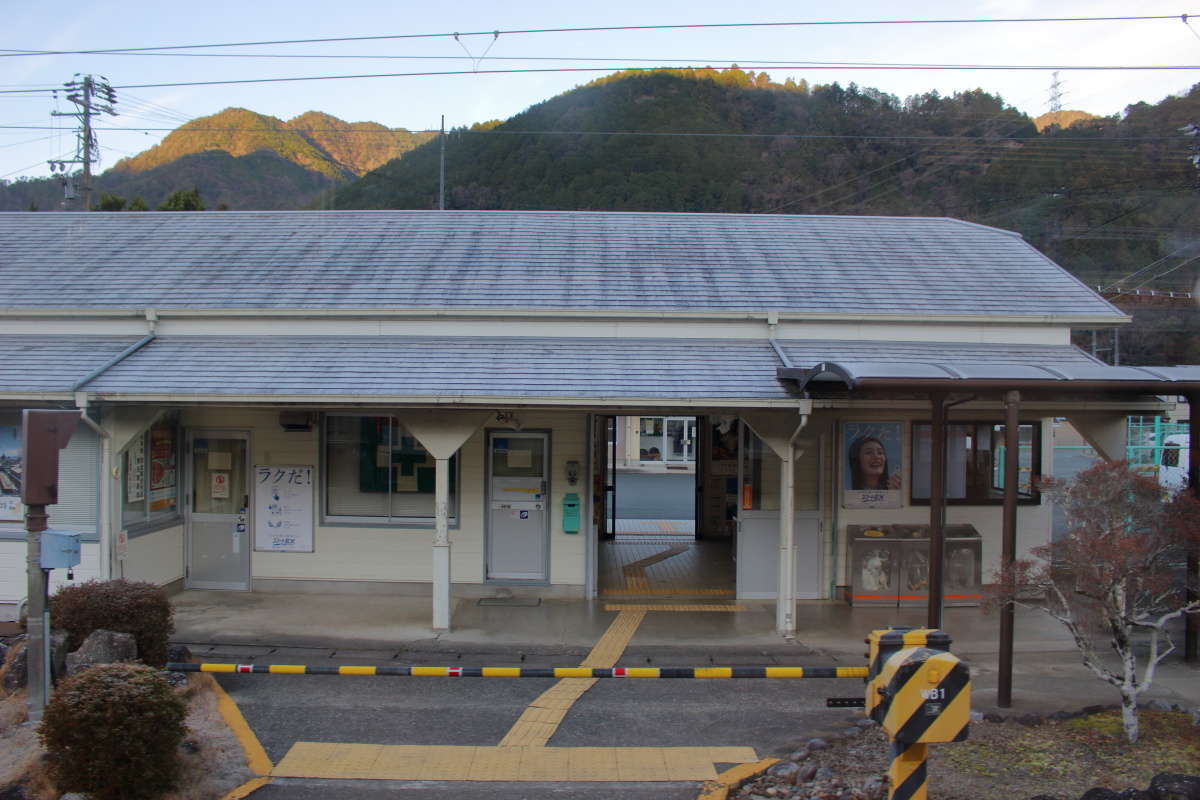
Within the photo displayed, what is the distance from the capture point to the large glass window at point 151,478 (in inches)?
396

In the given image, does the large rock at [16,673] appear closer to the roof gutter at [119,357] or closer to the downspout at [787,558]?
the roof gutter at [119,357]

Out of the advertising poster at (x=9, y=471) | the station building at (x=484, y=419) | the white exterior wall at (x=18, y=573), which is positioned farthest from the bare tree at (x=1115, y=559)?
the advertising poster at (x=9, y=471)

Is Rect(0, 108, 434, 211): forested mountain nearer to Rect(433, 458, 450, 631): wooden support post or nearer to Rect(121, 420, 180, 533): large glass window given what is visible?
Rect(121, 420, 180, 533): large glass window

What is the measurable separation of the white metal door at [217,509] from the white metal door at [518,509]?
3224 mm

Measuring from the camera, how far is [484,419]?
936 cm

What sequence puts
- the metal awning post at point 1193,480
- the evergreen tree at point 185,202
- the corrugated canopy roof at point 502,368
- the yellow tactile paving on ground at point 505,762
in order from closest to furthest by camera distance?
the yellow tactile paving on ground at point 505,762
the metal awning post at point 1193,480
the corrugated canopy roof at point 502,368
the evergreen tree at point 185,202

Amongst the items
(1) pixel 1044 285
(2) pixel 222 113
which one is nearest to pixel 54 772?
(1) pixel 1044 285

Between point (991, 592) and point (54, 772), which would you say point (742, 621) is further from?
point (54, 772)

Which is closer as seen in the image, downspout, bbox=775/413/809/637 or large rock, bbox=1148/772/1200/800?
large rock, bbox=1148/772/1200/800

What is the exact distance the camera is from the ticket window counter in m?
10.8

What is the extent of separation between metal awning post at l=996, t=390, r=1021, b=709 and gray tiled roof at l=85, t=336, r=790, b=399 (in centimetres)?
232

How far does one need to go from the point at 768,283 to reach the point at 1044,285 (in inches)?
151

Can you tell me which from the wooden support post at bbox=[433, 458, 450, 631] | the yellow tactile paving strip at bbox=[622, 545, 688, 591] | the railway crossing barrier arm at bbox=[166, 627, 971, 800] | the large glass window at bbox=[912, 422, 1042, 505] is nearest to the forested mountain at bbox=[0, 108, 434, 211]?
the yellow tactile paving strip at bbox=[622, 545, 688, 591]

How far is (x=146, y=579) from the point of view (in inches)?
404
